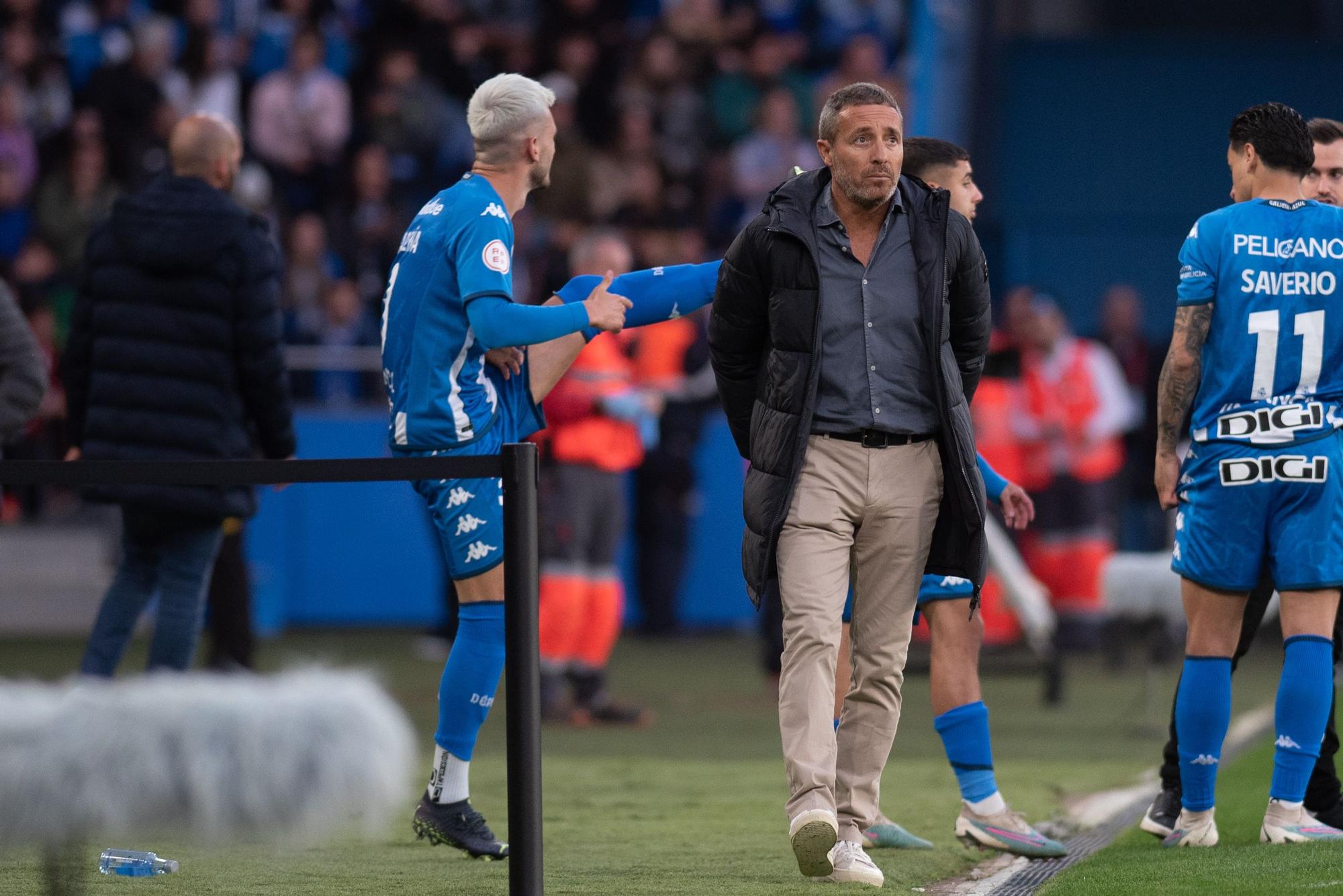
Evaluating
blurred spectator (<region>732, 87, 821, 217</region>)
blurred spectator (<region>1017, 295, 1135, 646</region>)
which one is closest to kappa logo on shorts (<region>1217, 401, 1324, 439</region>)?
blurred spectator (<region>1017, 295, 1135, 646</region>)

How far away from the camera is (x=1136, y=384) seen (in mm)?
13312

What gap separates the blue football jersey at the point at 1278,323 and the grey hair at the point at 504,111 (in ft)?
6.04

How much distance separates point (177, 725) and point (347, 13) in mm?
13661

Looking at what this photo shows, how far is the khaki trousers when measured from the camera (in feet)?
15.8

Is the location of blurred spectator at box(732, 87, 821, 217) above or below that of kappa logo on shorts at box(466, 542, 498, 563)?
above

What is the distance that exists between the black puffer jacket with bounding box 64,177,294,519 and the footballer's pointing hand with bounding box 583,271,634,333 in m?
1.56

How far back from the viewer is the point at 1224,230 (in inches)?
210

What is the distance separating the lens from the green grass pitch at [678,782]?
5.06 metres

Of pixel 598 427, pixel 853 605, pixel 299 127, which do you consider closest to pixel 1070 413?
pixel 598 427

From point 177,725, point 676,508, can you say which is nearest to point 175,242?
point 177,725

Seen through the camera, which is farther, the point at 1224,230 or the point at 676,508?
the point at 676,508

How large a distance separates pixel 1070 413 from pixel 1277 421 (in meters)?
7.15

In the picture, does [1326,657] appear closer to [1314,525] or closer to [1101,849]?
[1314,525]

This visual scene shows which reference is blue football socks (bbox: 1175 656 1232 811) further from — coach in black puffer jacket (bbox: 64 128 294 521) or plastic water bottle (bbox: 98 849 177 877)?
coach in black puffer jacket (bbox: 64 128 294 521)
